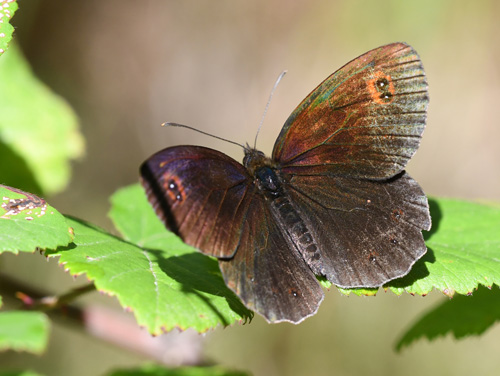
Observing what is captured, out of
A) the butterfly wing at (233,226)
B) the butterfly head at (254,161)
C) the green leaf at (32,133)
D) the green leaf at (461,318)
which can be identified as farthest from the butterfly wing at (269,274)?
the green leaf at (32,133)

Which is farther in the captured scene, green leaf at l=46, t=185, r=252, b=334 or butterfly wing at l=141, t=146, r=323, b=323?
butterfly wing at l=141, t=146, r=323, b=323

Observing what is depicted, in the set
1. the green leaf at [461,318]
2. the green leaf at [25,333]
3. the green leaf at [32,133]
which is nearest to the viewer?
the green leaf at [25,333]

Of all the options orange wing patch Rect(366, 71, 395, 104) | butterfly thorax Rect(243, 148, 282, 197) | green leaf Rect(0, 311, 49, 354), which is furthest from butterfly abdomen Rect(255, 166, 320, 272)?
green leaf Rect(0, 311, 49, 354)

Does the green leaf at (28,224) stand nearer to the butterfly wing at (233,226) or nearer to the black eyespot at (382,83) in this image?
the butterfly wing at (233,226)

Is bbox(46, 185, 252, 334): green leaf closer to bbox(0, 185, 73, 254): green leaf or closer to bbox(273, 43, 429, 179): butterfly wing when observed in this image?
bbox(0, 185, 73, 254): green leaf

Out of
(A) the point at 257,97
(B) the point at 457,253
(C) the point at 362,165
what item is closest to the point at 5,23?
(C) the point at 362,165
